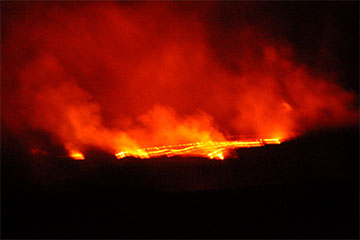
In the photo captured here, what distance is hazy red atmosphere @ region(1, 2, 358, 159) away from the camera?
487cm

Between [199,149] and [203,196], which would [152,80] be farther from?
[203,196]

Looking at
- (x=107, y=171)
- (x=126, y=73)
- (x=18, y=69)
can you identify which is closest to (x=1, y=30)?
(x=18, y=69)

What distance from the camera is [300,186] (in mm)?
3391

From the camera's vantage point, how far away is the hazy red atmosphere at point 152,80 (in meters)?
4.87

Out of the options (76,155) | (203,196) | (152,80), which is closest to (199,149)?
(203,196)

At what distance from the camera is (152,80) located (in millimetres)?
5234

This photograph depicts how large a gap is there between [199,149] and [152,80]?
52.3 inches

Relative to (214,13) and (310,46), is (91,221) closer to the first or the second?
(214,13)

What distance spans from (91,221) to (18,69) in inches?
111

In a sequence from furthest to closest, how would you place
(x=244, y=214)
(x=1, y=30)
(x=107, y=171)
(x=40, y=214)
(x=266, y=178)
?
(x=1, y=30)
(x=107, y=171)
(x=266, y=178)
(x=40, y=214)
(x=244, y=214)

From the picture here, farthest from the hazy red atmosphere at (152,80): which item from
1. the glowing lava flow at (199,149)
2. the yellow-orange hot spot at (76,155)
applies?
the glowing lava flow at (199,149)

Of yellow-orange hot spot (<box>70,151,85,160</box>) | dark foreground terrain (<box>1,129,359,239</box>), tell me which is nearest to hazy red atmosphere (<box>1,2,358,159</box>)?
yellow-orange hot spot (<box>70,151,85,160</box>)

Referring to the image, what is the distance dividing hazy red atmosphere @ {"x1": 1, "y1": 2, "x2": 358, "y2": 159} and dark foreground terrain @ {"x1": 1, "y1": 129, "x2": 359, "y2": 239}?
2.26 ft

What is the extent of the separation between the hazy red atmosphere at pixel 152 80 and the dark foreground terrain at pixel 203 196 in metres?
0.69
